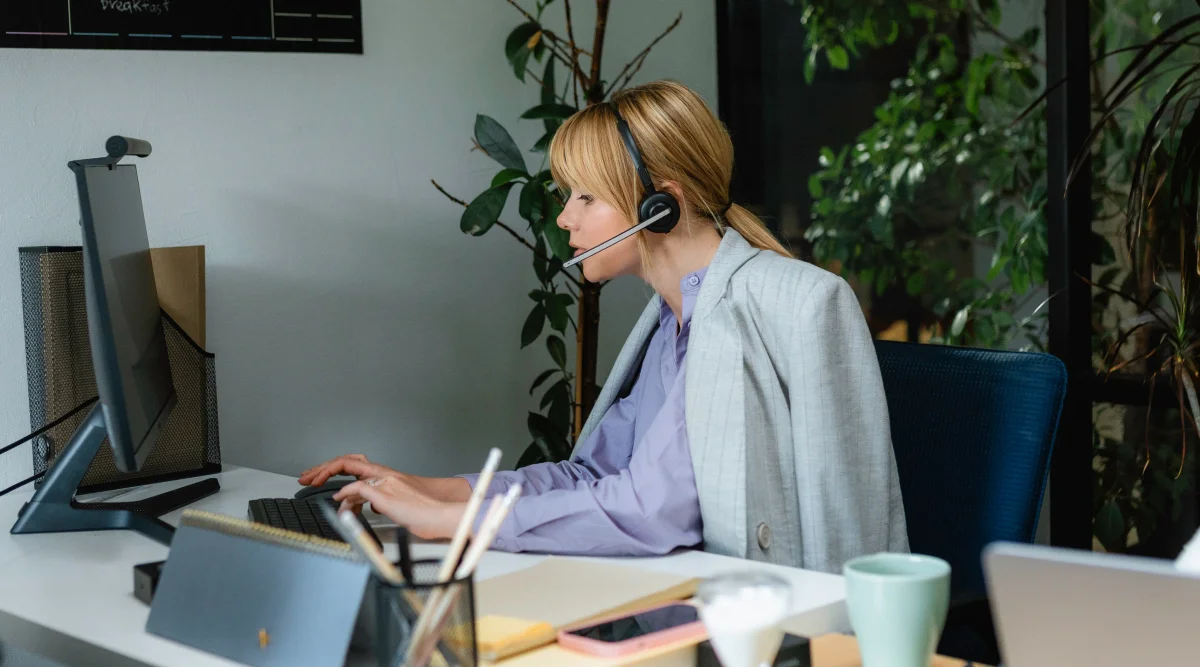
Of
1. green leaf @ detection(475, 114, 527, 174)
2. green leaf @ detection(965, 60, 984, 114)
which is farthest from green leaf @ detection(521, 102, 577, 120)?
green leaf @ detection(965, 60, 984, 114)

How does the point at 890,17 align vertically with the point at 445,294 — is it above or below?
above

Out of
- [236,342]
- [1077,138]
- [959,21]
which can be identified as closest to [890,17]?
[959,21]

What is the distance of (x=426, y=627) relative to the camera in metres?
0.88

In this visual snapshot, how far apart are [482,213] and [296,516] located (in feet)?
2.87

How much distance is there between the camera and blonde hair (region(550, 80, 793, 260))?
5.53 ft

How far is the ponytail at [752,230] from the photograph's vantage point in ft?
5.72

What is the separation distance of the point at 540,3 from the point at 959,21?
35.2 inches

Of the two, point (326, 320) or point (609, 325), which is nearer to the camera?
point (326, 320)

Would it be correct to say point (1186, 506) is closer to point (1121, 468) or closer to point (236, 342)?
point (1121, 468)

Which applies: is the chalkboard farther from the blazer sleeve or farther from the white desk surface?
the blazer sleeve

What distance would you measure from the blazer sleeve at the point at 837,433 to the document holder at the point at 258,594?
702 millimetres

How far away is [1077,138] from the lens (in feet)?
7.72

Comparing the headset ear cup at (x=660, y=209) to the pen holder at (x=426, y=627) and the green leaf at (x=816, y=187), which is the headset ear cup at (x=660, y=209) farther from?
the green leaf at (x=816, y=187)

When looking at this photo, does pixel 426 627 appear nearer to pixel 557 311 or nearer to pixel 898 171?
pixel 557 311
